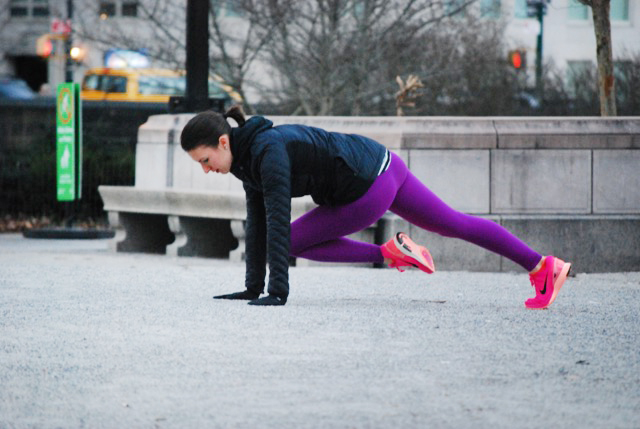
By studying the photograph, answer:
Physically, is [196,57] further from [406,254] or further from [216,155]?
[216,155]

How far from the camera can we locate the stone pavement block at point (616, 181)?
A: 34.7ft

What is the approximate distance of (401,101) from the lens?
42.1 ft

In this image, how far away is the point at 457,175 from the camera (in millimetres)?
10461

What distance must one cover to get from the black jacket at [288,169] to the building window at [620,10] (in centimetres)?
3996

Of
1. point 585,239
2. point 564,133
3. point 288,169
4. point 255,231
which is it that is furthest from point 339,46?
point 288,169

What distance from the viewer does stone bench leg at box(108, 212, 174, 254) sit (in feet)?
42.7

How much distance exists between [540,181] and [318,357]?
514 centimetres

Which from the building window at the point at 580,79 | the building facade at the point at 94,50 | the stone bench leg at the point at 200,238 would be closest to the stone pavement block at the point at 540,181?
the stone bench leg at the point at 200,238

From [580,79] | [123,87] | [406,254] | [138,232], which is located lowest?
[138,232]

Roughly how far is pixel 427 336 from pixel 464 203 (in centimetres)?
424

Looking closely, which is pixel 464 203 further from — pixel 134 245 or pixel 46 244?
pixel 46 244

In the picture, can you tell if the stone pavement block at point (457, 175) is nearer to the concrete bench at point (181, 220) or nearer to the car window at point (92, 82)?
the concrete bench at point (181, 220)

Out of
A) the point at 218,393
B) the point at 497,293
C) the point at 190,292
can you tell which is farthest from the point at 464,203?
the point at 218,393

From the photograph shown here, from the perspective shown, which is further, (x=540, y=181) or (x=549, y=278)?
(x=540, y=181)
